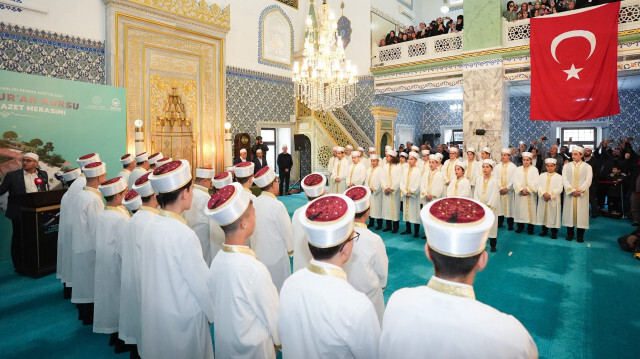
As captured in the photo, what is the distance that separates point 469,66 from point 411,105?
517 centimetres

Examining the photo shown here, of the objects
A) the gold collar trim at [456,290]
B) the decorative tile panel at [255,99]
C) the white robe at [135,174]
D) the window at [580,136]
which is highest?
the decorative tile panel at [255,99]

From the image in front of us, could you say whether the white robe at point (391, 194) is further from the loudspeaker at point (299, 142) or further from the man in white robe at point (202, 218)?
the loudspeaker at point (299, 142)

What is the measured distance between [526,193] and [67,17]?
8790 millimetres

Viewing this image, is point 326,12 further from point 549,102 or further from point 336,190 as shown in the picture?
point 549,102

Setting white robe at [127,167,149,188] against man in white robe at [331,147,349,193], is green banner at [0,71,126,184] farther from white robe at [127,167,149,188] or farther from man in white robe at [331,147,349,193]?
man in white robe at [331,147,349,193]

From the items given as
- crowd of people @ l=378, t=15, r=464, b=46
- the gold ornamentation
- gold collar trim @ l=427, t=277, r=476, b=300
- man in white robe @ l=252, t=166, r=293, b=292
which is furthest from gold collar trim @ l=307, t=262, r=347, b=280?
crowd of people @ l=378, t=15, r=464, b=46

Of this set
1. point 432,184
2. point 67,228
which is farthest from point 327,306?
point 432,184

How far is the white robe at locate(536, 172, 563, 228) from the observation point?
19.7 feet

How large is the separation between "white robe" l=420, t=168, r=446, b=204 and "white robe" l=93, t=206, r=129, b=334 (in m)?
4.81

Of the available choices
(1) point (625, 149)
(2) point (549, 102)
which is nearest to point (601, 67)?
(2) point (549, 102)

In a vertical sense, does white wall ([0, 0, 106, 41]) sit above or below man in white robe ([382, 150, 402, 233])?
above

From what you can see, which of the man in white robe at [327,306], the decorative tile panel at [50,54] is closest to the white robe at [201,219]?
the man in white robe at [327,306]

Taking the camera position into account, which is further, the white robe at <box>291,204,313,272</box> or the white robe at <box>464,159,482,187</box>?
the white robe at <box>464,159,482,187</box>

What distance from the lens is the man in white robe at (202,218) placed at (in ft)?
13.1
